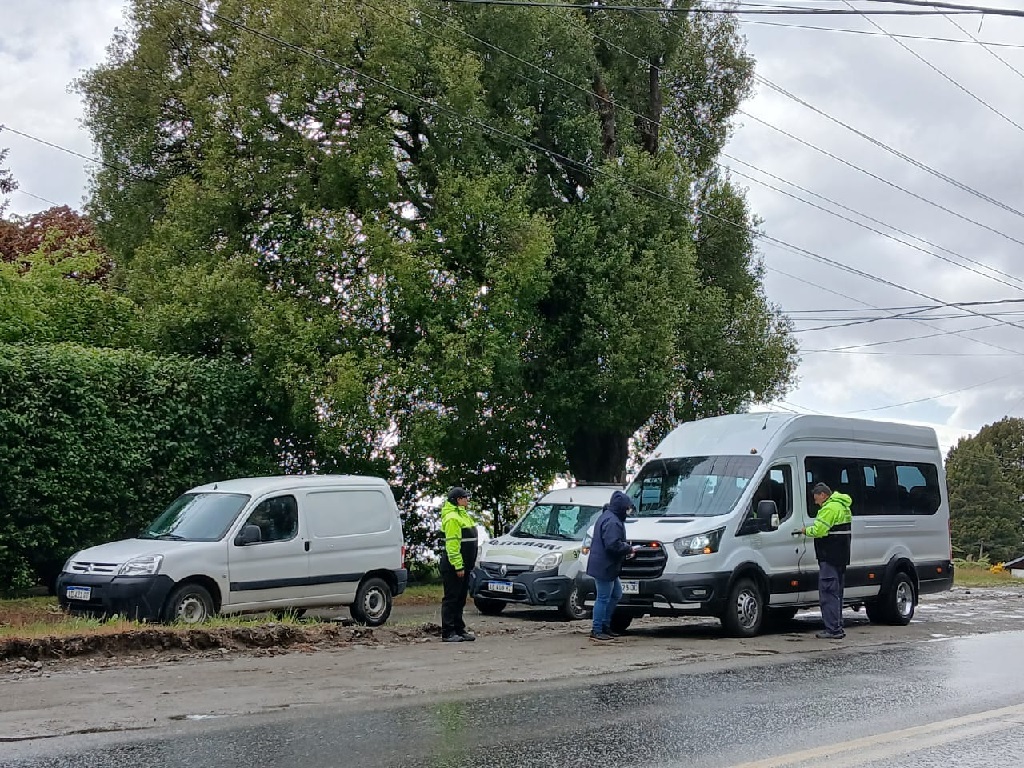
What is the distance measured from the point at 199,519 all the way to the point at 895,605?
32.6ft

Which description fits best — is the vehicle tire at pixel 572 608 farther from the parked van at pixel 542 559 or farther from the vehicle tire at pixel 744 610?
the vehicle tire at pixel 744 610

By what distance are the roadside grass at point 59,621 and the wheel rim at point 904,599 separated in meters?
8.45

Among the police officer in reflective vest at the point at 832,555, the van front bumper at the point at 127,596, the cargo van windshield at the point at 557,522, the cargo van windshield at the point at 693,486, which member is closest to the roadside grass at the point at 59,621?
the van front bumper at the point at 127,596

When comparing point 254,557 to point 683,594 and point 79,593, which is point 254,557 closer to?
point 79,593

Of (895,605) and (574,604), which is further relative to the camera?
(574,604)

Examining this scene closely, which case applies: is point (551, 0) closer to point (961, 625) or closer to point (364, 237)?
point (364, 237)

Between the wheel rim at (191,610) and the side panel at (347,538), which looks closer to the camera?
the wheel rim at (191,610)

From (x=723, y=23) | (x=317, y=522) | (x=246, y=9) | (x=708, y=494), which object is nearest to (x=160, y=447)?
(x=317, y=522)

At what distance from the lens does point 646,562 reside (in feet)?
46.8

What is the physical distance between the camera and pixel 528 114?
24.5 m

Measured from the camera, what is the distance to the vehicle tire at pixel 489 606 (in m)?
18.5

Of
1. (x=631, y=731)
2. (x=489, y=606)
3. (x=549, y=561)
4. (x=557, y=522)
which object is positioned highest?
(x=557, y=522)

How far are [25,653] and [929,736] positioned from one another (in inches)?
325

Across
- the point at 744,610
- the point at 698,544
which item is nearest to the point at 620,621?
the point at 744,610
